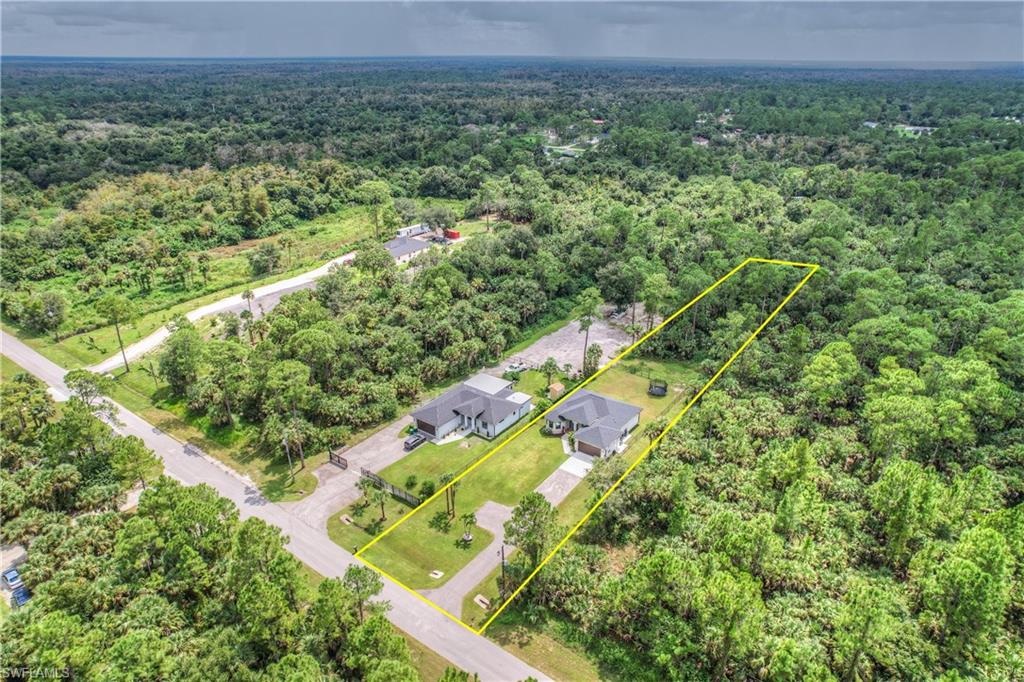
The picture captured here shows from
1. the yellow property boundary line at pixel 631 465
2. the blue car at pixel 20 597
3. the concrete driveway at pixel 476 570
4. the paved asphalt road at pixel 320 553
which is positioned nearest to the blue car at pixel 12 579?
the blue car at pixel 20 597

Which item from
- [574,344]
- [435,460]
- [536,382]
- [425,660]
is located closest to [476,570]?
[425,660]

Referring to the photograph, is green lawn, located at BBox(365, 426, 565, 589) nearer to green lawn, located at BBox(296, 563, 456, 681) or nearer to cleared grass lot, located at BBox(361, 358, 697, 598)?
cleared grass lot, located at BBox(361, 358, 697, 598)

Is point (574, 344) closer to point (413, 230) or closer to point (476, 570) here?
point (476, 570)

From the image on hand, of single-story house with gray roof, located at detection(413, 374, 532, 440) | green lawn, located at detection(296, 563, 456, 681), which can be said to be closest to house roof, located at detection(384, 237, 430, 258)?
single-story house with gray roof, located at detection(413, 374, 532, 440)

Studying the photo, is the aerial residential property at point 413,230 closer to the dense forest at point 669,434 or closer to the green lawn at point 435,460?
the dense forest at point 669,434

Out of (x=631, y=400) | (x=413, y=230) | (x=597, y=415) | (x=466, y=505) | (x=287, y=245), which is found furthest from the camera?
(x=413, y=230)

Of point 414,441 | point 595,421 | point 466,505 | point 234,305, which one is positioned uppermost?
point 595,421
